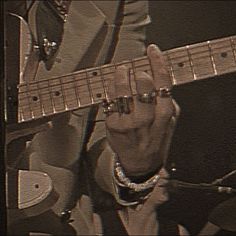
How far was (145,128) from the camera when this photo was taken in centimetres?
35

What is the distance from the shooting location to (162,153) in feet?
1.17

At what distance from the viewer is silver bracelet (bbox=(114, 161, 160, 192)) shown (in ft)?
1.15

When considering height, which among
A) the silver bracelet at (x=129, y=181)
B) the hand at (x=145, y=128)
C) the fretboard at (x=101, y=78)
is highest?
Answer: the fretboard at (x=101, y=78)

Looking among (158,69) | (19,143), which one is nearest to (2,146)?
(19,143)

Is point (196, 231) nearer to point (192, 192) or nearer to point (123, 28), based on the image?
point (192, 192)

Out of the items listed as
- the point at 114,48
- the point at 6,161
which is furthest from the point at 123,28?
the point at 6,161

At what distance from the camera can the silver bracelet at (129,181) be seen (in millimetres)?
350

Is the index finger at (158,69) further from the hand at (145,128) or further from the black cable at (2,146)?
the black cable at (2,146)

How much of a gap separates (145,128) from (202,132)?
40 mm

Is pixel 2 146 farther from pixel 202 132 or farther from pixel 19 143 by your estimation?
pixel 202 132

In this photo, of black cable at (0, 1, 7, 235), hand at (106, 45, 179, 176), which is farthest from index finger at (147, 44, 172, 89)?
black cable at (0, 1, 7, 235)

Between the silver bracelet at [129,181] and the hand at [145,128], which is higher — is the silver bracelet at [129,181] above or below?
below

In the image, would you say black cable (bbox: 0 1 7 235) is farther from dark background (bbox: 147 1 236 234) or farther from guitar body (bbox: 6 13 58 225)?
dark background (bbox: 147 1 236 234)

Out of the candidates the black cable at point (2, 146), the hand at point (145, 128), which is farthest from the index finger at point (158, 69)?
the black cable at point (2, 146)
